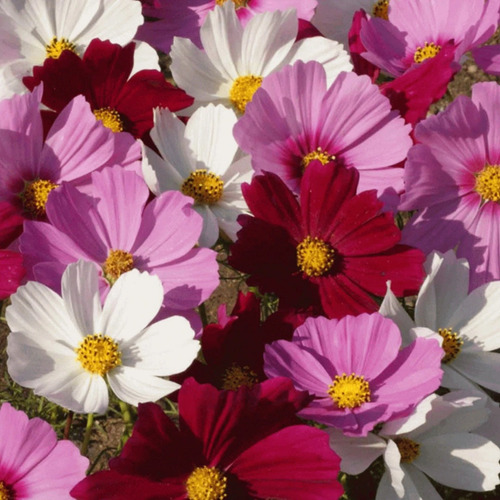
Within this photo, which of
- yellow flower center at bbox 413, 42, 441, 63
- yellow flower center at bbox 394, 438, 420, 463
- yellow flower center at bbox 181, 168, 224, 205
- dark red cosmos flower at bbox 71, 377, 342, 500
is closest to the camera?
dark red cosmos flower at bbox 71, 377, 342, 500

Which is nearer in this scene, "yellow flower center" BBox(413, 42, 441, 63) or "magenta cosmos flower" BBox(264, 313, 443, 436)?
"magenta cosmos flower" BBox(264, 313, 443, 436)

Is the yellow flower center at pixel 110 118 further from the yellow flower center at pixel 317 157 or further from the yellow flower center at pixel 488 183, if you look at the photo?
the yellow flower center at pixel 488 183

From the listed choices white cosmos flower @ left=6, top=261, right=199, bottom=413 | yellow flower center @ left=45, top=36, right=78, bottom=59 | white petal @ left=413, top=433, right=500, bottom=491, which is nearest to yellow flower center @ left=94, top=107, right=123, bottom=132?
yellow flower center @ left=45, top=36, right=78, bottom=59

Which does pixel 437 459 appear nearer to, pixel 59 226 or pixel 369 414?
pixel 369 414

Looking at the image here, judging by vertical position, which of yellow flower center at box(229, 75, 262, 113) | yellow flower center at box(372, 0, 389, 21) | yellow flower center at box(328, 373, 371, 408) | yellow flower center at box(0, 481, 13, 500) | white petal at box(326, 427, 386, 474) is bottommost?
yellow flower center at box(0, 481, 13, 500)

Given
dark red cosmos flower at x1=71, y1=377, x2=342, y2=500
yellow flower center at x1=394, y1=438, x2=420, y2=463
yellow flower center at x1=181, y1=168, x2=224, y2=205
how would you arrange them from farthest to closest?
yellow flower center at x1=181, y1=168, x2=224, y2=205 < yellow flower center at x1=394, y1=438, x2=420, y2=463 < dark red cosmos flower at x1=71, y1=377, x2=342, y2=500

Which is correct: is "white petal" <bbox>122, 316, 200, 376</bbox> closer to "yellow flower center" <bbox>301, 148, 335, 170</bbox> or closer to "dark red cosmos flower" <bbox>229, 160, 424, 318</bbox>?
"dark red cosmos flower" <bbox>229, 160, 424, 318</bbox>

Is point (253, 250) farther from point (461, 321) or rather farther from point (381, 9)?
point (381, 9)
